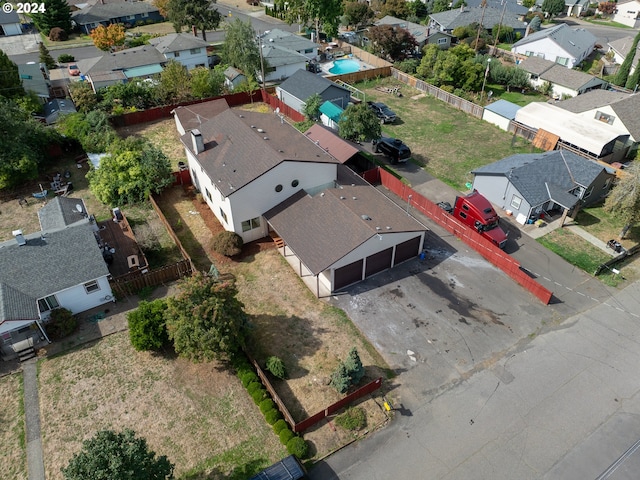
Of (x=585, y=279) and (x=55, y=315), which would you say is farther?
(x=585, y=279)

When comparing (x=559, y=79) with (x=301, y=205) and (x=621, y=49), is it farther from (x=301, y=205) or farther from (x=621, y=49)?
(x=301, y=205)

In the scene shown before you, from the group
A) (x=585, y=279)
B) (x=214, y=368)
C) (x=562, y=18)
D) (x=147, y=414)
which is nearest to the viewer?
(x=147, y=414)

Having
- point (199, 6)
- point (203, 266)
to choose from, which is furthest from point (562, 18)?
point (203, 266)

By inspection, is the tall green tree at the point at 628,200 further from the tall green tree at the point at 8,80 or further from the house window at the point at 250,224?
the tall green tree at the point at 8,80

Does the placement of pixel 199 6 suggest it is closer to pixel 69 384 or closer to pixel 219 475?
pixel 69 384

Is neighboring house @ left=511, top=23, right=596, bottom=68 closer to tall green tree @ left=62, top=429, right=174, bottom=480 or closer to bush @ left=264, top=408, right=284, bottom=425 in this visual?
bush @ left=264, top=408, right=284, bottom=425

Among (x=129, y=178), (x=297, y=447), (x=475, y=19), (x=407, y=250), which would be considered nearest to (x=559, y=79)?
(x=475, y=19)

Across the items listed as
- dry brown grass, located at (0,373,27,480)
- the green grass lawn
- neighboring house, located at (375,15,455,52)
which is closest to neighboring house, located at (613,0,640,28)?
neighboring house, located at (375,15,455,52)
